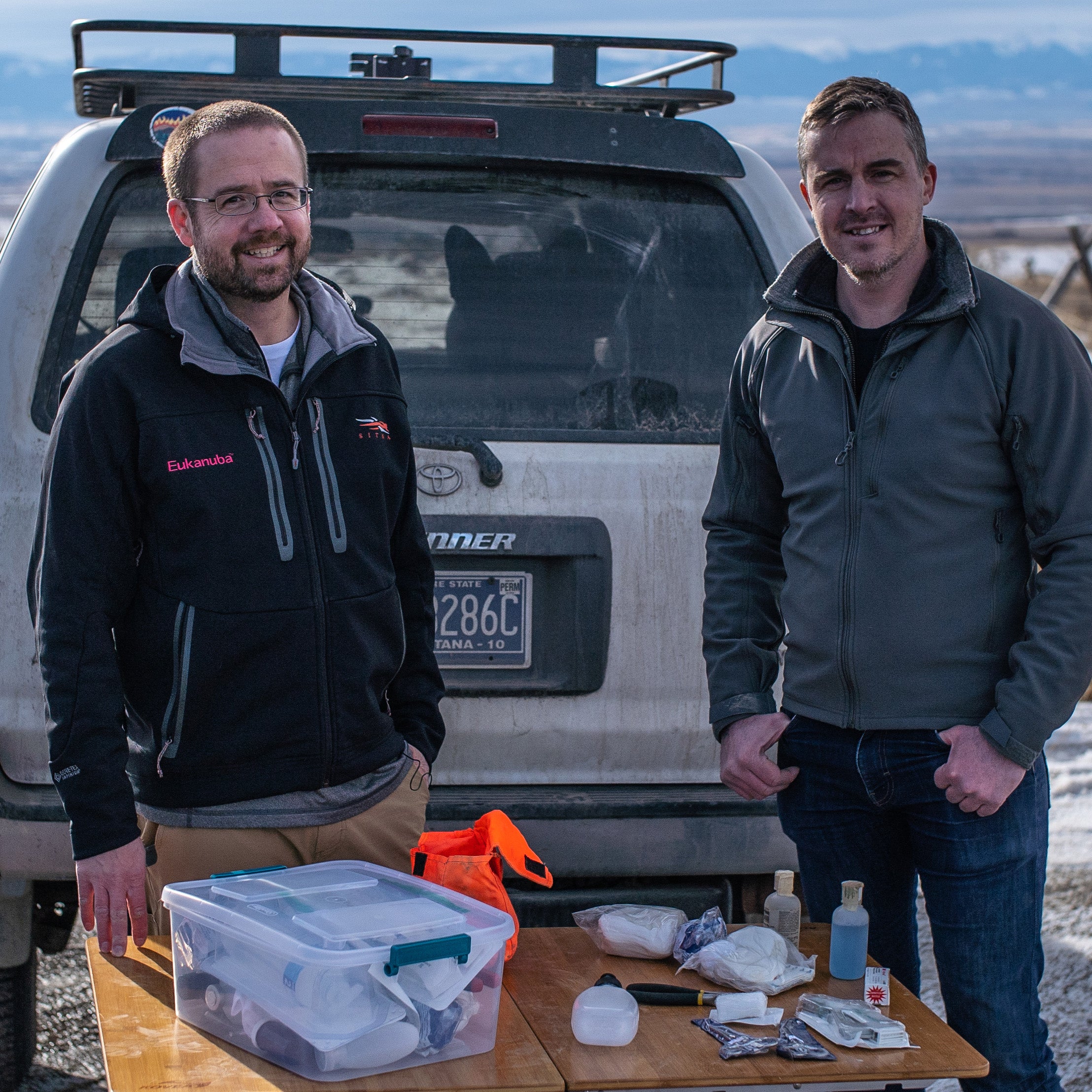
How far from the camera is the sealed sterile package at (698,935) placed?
2547 millimetres

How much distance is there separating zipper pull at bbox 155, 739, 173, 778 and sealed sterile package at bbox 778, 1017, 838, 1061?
1129 mm

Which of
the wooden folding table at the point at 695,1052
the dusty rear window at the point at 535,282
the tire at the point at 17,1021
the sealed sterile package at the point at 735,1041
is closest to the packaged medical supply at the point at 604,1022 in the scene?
the wooden folding table at the point at 695,1052

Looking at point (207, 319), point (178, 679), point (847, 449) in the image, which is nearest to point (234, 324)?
point (207, 319)

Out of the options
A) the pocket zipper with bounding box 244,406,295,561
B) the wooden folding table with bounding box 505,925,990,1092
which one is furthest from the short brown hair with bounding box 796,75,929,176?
the wooden folding table with bounding box 505,925,990,1092

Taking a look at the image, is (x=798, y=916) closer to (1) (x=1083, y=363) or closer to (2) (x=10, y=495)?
(1) (x=1083, y=363)

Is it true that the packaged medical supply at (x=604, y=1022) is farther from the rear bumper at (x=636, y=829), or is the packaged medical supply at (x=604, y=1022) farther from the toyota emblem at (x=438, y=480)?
the toyota emblem at (x=438, y=480)

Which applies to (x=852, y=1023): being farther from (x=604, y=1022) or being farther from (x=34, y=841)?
(x=34, y=841)

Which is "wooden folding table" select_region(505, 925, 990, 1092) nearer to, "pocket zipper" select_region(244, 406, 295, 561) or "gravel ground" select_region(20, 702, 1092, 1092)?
"pocket zipper" select_region(244, 406, 295, 561)

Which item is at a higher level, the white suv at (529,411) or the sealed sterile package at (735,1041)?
the white suv at (529,411)

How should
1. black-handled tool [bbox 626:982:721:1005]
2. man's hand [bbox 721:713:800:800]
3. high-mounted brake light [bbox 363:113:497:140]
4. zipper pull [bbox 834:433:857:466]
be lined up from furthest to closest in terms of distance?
high-mounted brake light [bbox 363:113:497:140] < man's hand [bbox 721:713:800:800] < zipper pull [bbox 834:433:857:466] < black-handled tool [bbox 626:982:721:1005]

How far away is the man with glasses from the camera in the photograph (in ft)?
8.20

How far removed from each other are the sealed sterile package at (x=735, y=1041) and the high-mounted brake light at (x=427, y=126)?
2.06 m

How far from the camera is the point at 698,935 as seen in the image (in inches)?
101

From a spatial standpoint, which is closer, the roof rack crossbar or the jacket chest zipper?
the jacket chest zipper
